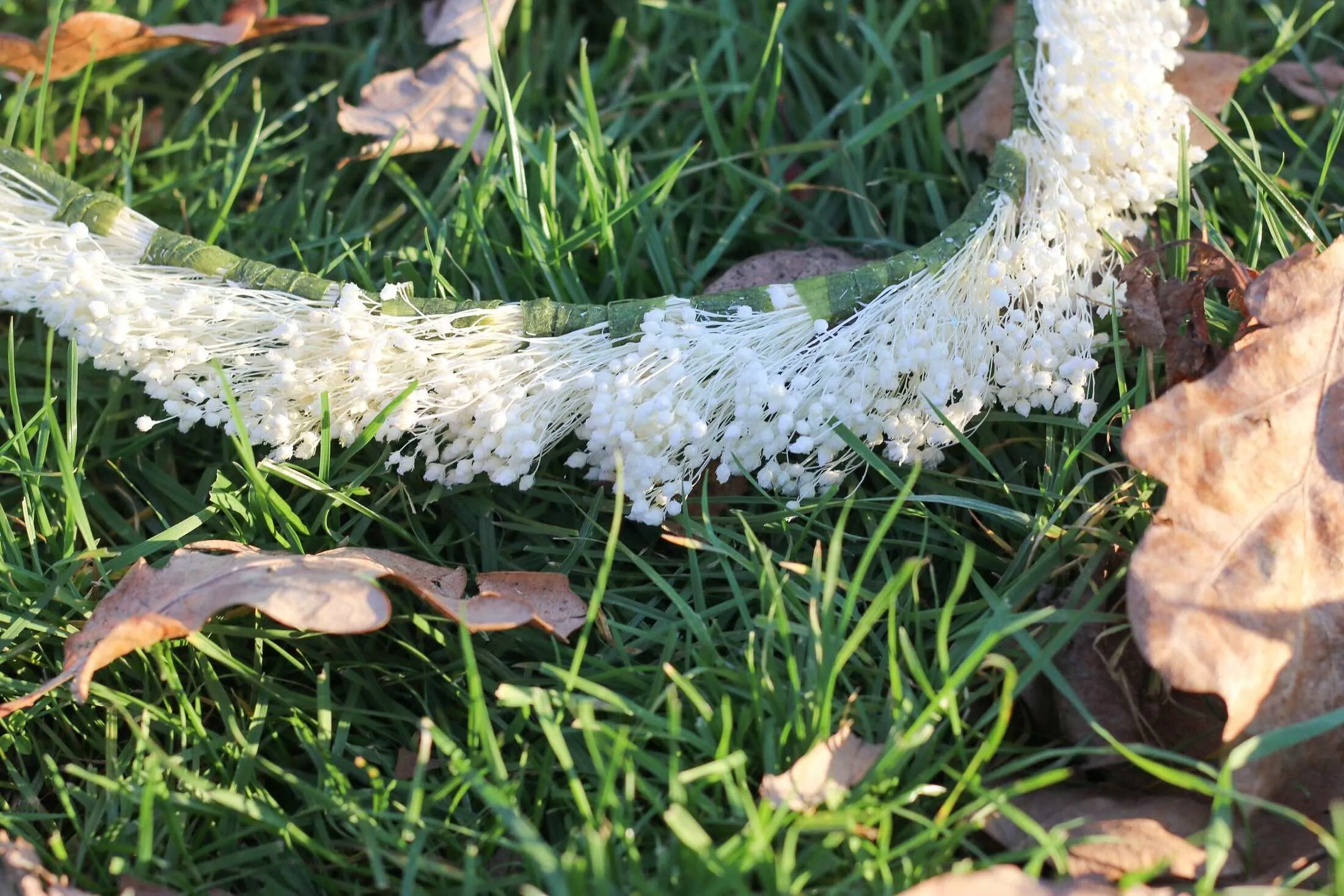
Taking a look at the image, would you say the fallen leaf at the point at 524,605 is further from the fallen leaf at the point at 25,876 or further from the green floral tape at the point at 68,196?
the green floral tape at the point at 68,196

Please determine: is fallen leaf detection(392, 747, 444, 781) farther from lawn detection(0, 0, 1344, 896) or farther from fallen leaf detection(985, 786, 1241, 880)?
fallen leaf detection(985, 786, 1241, 880)

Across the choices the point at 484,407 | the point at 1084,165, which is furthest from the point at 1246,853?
the point at 484,407

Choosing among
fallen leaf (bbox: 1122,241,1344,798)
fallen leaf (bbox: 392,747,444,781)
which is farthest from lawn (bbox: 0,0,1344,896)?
fallen leaf (bbox: 1122,241,1344,798)

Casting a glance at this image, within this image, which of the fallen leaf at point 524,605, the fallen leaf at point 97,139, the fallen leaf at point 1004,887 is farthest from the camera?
the fallen leaf at point 97,139

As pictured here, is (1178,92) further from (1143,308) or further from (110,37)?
(110,37)

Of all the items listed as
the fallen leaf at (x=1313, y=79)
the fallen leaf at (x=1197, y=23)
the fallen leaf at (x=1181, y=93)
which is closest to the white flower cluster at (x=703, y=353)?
the fallen leaf at (x=1181, y=93)

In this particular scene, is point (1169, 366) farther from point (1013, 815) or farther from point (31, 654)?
point (31, 654)

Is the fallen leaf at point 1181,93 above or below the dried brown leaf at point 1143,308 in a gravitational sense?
above
